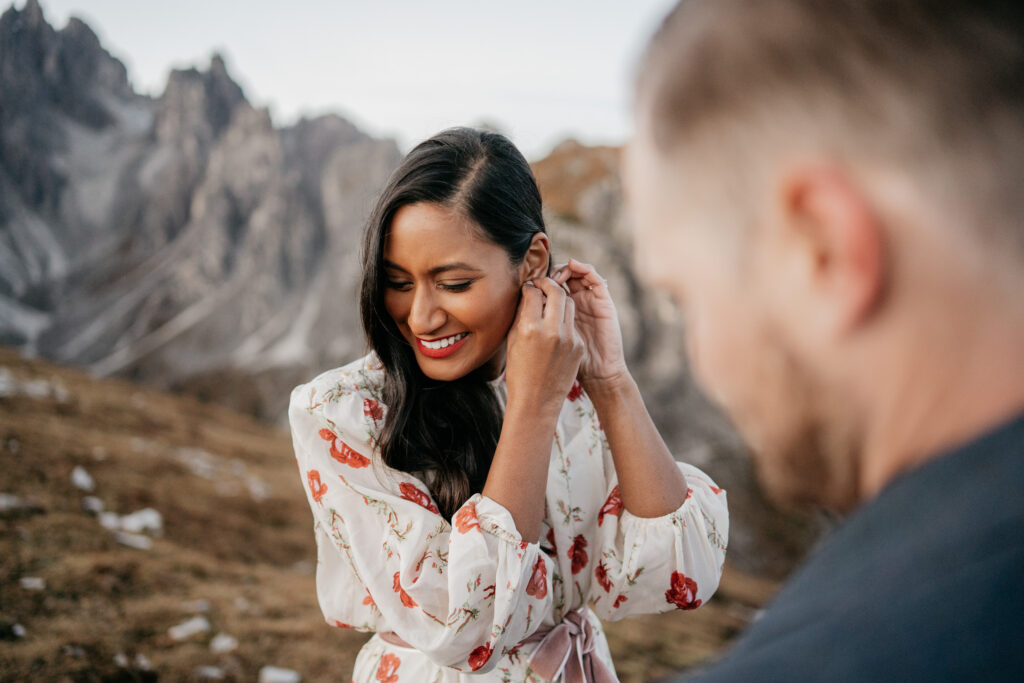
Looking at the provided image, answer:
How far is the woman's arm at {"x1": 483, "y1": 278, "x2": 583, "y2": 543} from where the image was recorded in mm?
1896

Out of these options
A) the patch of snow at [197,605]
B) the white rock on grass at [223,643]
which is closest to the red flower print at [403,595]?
the white rock on grass at [223,643]

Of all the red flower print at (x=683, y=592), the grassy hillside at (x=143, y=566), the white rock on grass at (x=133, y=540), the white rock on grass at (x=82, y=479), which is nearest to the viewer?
the red flower print at (x=683, y=592)

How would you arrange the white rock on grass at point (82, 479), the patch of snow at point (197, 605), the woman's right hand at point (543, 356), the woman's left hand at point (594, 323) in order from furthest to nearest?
the white rock on grass at point (82, 479) → the patch of snow at point (197, 605) → the woman's left hand at point (594, 323) → the woman's right hand at point (543, 356)

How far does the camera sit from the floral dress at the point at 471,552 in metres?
1.84

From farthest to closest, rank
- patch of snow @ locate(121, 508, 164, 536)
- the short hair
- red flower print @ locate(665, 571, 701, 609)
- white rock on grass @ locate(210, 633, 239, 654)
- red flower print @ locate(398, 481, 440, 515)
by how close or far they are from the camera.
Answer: patch of snow @ locate(121, 508, 164, 536)
white rock on grass @ locate(210, 633, 239, 654)
red flower print @ locate(665, 571, 701, 609)
red flower print @ locate(398, 481, 440, 515)
the short hair

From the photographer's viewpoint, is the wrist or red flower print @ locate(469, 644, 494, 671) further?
the wrist

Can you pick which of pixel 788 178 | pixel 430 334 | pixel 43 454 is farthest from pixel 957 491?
pixel 43 454

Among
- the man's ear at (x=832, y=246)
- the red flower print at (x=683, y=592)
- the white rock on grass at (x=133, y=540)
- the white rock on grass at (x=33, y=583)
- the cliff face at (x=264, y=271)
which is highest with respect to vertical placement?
the cliff face at (x=264, y=271)

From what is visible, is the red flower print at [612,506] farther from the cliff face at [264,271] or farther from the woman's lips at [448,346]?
the cliff face at [264,271]

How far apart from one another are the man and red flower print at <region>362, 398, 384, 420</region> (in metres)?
1.69

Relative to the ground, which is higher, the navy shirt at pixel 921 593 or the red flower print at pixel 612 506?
the navy shirt at pixel 921 593

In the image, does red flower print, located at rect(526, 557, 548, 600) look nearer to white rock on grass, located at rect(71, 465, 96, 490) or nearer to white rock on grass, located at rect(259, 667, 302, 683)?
white rock on grass, located at rect(259, 667, 302, 683)

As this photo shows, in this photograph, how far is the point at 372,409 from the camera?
2322 millimetres

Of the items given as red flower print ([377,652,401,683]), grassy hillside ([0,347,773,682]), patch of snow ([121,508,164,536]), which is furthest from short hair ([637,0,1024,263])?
patch of snow ([121,508,164,536])
